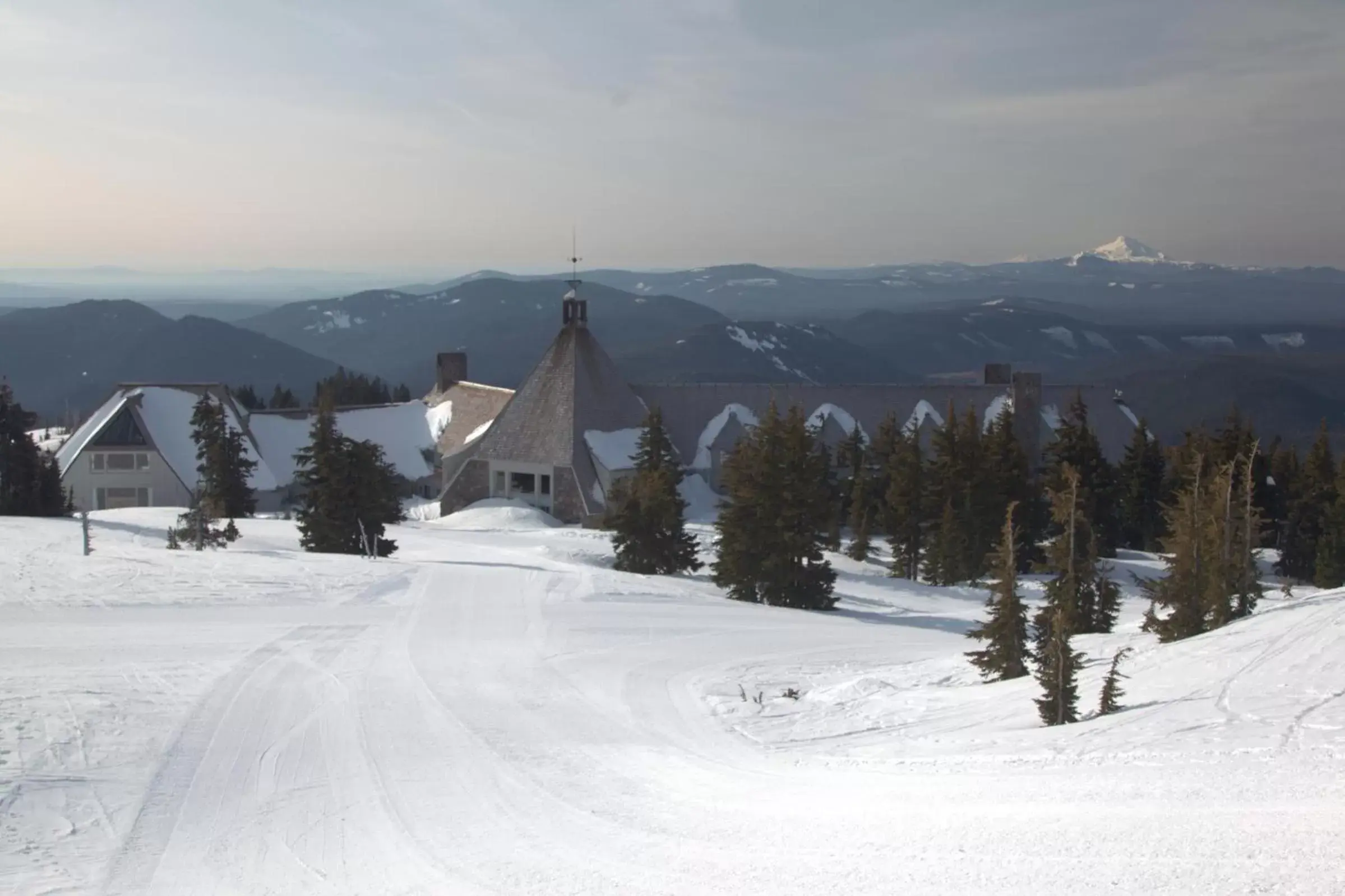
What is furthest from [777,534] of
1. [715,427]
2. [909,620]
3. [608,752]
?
[715,427]

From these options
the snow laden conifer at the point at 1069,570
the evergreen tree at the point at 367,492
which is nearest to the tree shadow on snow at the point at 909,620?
the snow laden conifer at the point at 1069,570

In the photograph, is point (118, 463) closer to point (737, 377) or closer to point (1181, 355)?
point (737, 377)

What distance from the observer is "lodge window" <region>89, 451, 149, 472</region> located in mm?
42969

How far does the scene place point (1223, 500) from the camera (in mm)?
17125

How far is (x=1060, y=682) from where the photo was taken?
11453mm

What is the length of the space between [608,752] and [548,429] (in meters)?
30.0

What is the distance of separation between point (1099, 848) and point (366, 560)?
17911mm

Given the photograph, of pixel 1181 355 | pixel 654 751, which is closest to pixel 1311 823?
pixel 654 751

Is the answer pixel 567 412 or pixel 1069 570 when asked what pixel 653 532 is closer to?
pixel 1069 570

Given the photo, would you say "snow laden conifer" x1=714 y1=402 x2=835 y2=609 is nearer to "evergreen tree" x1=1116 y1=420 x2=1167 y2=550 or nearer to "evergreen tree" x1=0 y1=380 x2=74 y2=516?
"evergreen tree" x1=1116 y1=420 x2=1167 y2=550

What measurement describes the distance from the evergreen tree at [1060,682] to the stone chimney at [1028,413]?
35416mm

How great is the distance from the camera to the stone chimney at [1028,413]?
151 feet

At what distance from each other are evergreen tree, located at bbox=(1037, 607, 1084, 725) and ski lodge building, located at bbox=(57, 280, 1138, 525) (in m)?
27.6

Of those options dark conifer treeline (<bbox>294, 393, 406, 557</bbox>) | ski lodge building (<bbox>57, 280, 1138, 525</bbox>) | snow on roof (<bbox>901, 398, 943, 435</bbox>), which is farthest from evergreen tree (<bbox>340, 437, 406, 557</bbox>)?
snow on roof (<bbox>901, 398, 943, 435</bbox>)
